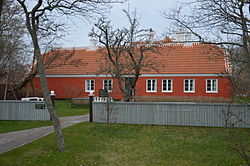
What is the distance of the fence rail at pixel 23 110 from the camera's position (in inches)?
606

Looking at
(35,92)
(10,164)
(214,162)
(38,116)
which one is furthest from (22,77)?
(214,162)

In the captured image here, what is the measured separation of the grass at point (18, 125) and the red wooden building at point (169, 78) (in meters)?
9.93

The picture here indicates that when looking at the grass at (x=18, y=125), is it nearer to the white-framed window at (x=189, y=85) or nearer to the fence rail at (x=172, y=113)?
the fence rail at (x=172, y=113)

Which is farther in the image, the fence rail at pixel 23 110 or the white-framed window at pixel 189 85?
the white-framed window at pixel 189 85

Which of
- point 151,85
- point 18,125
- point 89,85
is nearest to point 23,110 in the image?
point 18,125

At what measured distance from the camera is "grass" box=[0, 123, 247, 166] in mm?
7941

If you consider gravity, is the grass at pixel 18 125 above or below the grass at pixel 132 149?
above

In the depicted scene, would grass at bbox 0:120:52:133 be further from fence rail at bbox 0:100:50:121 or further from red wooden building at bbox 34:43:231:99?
red wooden building at bbox 34:43:231:99

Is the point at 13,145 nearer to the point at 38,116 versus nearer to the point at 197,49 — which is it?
the point at 38,116

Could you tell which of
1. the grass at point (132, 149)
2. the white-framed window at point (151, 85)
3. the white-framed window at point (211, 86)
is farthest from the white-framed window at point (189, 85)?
the grass at point (132, 149)

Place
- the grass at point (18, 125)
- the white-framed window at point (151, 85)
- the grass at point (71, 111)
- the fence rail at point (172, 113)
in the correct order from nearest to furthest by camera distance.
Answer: the fence rail at point (172, 113)
the grass at point (18, 125)
the grass at point (71, 111)
the white-framed window at point (151, 85)

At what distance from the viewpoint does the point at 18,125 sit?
46.9 ft

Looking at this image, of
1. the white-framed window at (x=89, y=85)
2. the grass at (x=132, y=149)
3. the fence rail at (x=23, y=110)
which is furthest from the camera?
the white-framed window at (x=89, y=85)

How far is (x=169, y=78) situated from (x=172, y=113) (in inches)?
532
